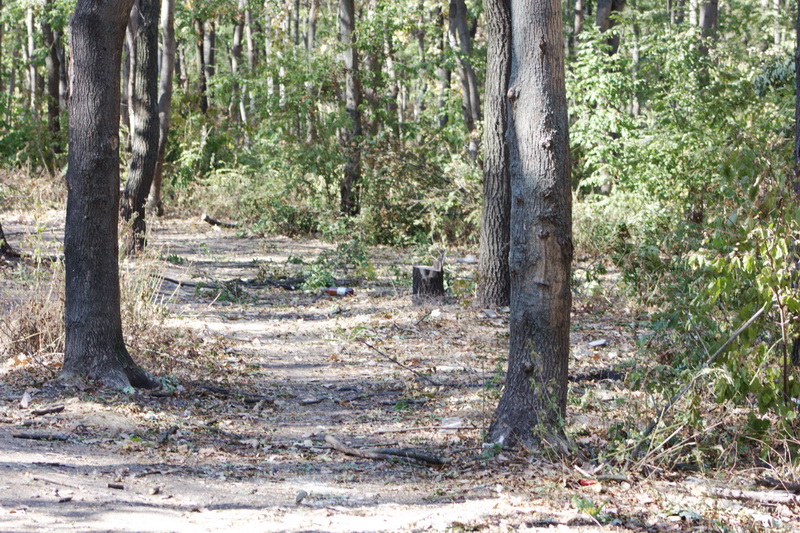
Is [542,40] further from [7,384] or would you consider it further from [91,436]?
[7,384]

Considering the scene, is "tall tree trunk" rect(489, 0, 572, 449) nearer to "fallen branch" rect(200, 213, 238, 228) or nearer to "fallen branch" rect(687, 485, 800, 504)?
"fallen branch" rect(687, 485, 800, 504)

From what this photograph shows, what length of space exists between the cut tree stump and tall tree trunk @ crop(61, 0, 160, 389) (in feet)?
17.0

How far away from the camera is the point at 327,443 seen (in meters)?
5.68

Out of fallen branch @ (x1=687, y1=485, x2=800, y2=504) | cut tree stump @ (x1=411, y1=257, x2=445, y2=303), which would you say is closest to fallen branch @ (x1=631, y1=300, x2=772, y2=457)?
fallen branch @ (x1=687, y1=485, x2=800, y2=504)

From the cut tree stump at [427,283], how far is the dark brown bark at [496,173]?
0.72 meters

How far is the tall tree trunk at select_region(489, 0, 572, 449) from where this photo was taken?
4984 mm

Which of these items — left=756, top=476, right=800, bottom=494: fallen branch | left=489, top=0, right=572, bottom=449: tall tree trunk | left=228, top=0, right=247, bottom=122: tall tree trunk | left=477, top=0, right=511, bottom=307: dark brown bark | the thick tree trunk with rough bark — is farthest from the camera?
left=228, top=0, right=247, bottom=122: tall tree trunk

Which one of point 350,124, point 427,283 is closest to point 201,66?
point 350,124

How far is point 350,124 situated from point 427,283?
8380 millimetres

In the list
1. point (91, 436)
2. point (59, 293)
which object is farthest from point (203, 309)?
point (91, 436)

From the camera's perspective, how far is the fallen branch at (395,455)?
17.0 feet

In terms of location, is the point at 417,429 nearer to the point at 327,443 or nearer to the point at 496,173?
the point at 327,443

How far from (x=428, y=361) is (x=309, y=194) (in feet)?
35.0

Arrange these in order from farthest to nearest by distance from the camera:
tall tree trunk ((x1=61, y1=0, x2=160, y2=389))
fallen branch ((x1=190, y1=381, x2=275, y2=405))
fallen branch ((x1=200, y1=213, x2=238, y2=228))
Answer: fallen branch ((x1=200, y1=213, x2=238, y2=228)), fallen branch ((x1=190, y1=381, x2=275, y2=405)), tall tree trunk ((x1=61, y1=0, x2=160, y2=389))
